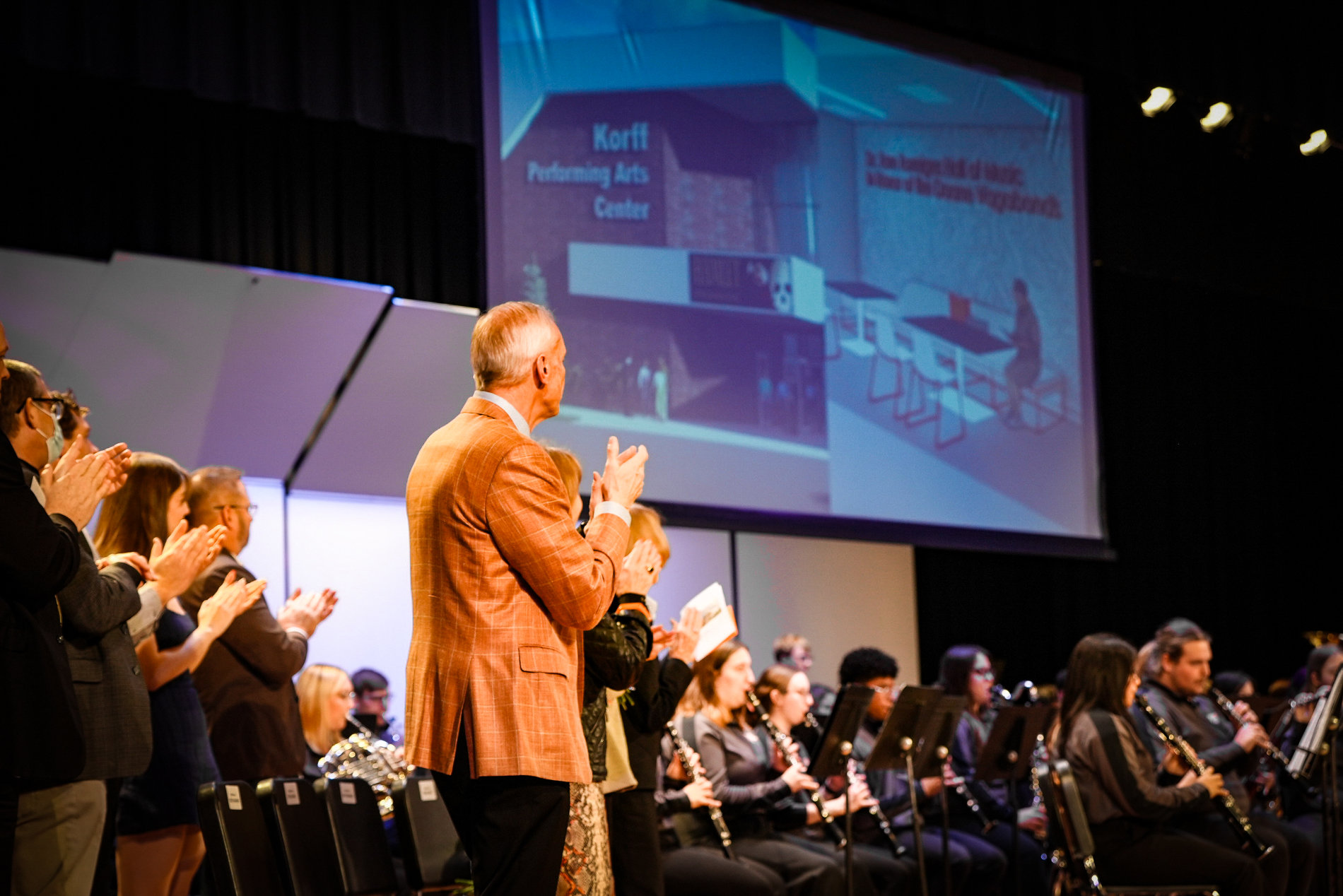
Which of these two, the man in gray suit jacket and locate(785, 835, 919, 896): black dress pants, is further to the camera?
locate(785, 835, 919, 896): black dress pants

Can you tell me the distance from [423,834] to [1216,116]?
22.0 feet

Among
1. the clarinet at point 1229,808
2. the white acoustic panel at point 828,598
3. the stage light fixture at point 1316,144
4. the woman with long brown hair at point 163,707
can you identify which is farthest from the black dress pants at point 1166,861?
the stage light fixture at point 1316,144

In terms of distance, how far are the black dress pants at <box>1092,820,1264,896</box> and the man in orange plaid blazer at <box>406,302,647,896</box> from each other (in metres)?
3.49

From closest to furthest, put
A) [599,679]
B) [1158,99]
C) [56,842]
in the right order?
[56,842] → [599,679] → [1158,99]

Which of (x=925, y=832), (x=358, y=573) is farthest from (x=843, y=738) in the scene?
(x=358, y=573)

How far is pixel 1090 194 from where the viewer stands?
355 inches

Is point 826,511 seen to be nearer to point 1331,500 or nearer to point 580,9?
point 580,9

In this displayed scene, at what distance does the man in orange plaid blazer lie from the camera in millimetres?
2225

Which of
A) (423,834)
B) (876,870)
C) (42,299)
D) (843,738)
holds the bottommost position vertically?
(876,870)

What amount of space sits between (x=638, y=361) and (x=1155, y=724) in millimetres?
Answer: 3086

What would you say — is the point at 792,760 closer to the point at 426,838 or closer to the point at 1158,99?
the point at 426,838

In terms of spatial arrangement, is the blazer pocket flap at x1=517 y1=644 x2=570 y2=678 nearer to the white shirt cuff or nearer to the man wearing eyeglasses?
the white shirt cuff

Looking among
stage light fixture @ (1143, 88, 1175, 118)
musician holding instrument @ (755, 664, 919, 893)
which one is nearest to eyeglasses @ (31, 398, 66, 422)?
musician holding instrument @ (755, 664, 919, 893)

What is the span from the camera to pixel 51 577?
7.52ft
